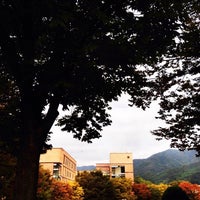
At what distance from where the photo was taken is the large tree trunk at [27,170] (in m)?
8.34

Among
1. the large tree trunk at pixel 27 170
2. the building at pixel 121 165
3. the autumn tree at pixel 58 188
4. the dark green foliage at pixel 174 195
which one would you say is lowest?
the dark green foliage at pixel 174 195

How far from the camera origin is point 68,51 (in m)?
8.97

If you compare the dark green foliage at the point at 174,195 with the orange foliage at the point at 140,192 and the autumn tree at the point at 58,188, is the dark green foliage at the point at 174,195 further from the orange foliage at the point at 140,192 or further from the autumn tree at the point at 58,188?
the orange foliage at the point at 140,192

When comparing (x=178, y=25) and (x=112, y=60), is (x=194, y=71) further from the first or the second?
(x=112, y=60)

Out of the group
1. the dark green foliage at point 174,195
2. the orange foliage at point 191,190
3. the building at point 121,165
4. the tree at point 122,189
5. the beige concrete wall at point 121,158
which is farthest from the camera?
the beige concrete wall at point 121,158

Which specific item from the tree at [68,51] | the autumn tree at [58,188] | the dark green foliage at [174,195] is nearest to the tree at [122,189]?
the autumn tree at [58,188]

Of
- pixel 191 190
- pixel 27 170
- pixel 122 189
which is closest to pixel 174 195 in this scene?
pixel 27 170

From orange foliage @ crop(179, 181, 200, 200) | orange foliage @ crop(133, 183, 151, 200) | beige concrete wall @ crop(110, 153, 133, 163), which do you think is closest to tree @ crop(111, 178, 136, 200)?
orange foliage @ crop(133, 183, 151, 200)

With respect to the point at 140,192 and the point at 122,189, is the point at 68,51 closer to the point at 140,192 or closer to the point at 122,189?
the point at 122,189

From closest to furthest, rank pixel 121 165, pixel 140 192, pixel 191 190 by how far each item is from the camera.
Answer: pixel 140 192, pixel 191 190, pixel 121 165

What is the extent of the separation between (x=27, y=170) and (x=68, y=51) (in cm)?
349

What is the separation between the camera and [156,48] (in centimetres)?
1012

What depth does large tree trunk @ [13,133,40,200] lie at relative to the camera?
834cm

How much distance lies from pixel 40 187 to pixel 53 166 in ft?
138
